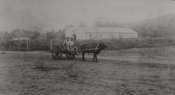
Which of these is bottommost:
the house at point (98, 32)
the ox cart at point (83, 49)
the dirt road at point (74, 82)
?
the dirt road at point (74, 82)

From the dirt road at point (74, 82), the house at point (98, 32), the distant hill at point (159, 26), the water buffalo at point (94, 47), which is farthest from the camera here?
the water buffalo at point (94, 47)

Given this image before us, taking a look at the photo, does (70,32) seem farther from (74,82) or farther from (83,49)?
(83,49)

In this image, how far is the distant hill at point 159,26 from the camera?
3.62m

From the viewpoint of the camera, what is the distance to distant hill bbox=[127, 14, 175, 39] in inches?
142

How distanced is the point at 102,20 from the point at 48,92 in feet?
4.11

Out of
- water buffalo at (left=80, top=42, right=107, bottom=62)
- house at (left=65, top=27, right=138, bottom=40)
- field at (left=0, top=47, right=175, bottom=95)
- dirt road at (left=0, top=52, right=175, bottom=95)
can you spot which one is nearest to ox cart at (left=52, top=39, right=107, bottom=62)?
water buffalo at (left=80, top=42, right=107, bottom=62)

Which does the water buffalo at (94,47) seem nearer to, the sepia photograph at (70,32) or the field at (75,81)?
the sepia photograph at (70,32)

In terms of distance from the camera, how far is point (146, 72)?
3.25m

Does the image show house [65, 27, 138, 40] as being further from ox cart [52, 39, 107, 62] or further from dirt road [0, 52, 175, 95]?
dirt road [0, 52, 175, 95]

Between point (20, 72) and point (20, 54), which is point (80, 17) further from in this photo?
point (20, 54)

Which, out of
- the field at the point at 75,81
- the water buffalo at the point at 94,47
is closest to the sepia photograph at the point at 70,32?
the field at the point at 75,81

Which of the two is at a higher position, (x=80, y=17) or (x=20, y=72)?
(x=80, y=17)

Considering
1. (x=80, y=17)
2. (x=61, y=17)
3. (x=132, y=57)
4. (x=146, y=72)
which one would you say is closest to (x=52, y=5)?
(x=61, y=17)

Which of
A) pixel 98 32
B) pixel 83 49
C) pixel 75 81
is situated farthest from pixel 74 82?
pixel 83 49
